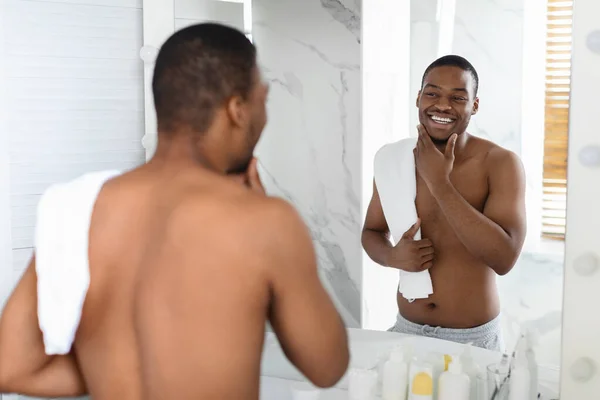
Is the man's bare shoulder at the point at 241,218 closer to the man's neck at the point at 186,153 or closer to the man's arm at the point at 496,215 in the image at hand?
the man's neck at the point at 186,153

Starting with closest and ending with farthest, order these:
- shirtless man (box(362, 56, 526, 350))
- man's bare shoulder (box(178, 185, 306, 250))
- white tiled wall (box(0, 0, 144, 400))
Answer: man's bare shoulder (box(178, 185, 306, 250)), shirtless man (box(362, 56, 526, 350)), white tiled wall (box(0, 0, 144, 400))

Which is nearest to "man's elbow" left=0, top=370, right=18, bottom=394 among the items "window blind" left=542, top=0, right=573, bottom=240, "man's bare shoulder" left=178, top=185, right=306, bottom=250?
"man's bare shoulder" left=178, top=185, right=306, bottom=250

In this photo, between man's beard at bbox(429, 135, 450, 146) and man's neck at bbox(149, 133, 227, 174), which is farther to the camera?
man's beard at bbox(429, 135, 450, 146)

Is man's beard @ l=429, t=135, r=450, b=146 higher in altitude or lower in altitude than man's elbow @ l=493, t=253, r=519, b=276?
higher

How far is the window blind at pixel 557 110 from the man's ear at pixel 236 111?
1.51ft

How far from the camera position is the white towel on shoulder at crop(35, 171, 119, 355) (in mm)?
852

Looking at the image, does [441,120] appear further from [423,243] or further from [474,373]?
[474,373]

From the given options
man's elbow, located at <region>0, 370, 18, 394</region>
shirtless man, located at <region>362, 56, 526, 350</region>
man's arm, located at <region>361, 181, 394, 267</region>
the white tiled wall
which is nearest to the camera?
man's elbow, located at <region>0, 370, 18, 394</region>

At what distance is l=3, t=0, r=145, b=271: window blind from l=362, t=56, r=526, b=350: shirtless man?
83 centimetres

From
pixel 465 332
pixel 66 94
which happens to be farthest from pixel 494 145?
pixel 66 94

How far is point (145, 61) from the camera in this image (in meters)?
1.63

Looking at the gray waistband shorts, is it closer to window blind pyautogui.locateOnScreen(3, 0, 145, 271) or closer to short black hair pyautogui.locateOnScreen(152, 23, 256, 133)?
short black hair pyautogui.locateOnScreen(152, 23, 256, 133)

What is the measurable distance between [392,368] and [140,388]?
0.49 metres

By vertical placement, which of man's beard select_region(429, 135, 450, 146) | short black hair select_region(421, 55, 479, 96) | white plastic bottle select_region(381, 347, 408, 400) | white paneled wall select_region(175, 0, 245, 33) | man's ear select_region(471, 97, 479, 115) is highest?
white paneled wall select_region(175, 0, 245, 33)
